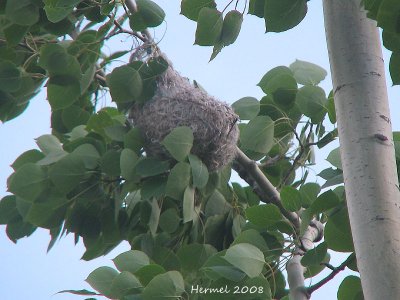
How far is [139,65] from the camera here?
204 centimetres

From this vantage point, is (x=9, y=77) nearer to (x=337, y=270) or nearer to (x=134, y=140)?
(x=134, y=140)

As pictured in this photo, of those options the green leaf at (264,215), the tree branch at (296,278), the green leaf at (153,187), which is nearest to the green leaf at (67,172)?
the green leaf at (153,187)

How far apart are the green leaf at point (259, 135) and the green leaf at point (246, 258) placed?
47 cm

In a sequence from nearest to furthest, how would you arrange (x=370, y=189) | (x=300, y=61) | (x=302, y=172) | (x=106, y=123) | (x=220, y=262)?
(x=370, y=189) → (x=220, y=262) → (x=106, y=123) → (x=300, y=61) → (x=302, y=172)

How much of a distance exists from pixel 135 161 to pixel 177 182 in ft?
0.42

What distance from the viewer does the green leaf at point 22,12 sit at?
1.94m

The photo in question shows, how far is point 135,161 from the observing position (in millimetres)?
1980

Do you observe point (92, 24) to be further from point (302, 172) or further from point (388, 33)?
point (388, 33)

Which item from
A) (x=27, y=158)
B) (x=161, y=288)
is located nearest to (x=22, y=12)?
(x=27, y=158)

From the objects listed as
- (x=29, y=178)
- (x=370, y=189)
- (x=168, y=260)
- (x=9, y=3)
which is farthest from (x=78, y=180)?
(x=370, y=189)

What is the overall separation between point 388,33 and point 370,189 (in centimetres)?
27

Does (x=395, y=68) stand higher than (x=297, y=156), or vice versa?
(x=297, y=156)

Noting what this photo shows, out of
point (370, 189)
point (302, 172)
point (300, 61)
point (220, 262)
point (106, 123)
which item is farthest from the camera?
point (302, 172)

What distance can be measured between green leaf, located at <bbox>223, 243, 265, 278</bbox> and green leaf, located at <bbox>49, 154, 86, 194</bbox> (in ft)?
1.74
